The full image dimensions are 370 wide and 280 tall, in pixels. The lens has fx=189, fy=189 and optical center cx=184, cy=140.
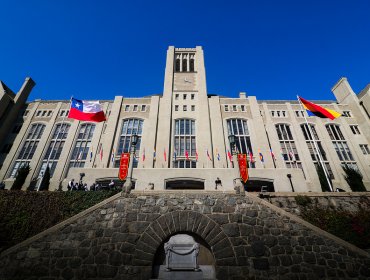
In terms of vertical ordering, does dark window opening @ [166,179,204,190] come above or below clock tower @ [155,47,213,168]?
below

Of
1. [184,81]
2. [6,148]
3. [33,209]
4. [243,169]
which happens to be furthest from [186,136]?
[6,148]

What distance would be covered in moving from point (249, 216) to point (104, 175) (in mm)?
Result: 18676

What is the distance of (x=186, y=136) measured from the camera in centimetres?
3073

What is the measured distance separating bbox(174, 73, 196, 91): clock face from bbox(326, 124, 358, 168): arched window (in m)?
26.7

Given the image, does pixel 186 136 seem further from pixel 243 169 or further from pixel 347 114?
pixel 347 114

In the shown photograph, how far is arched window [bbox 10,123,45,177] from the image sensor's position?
97.8ft

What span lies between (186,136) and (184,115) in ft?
13.8

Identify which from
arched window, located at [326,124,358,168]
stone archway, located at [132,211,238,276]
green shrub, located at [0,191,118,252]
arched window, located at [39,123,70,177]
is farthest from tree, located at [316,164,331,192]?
arched window, located at [39,123,70,177]

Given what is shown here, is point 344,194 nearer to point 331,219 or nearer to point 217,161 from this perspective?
point 331,219

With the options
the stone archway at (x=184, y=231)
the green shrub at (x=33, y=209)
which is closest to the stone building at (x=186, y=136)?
the green shrub at (x=33, y=209)

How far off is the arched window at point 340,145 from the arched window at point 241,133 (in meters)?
16.1

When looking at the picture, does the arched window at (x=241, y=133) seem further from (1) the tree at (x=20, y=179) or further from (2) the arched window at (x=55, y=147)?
(1) the tree at (x=20, y=179)

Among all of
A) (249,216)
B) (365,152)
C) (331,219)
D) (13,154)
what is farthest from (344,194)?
(13,154)

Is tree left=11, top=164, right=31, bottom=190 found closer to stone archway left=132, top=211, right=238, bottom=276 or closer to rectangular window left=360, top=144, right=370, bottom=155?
stone archway left=132, top=211, right=238, bottom=276
